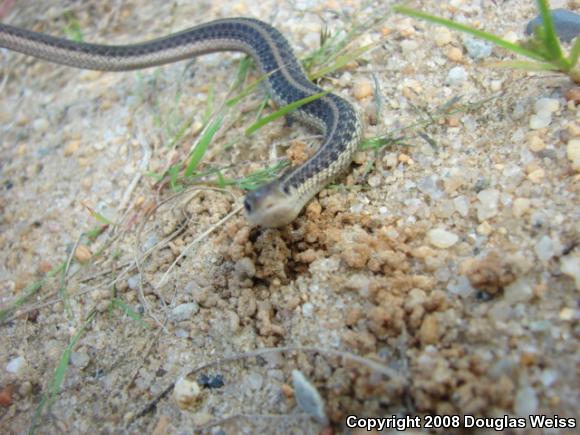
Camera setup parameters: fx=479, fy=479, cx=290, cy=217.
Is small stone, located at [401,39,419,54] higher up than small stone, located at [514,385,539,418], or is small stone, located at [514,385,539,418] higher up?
small stone, located at [401,39,419,54]

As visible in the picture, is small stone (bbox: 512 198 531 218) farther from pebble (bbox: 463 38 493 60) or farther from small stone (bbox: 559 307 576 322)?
pebble (bbox: 463 38 493 60)

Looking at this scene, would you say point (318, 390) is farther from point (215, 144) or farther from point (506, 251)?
point (215, 144)

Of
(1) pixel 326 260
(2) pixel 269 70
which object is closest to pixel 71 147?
(2) pixel 269 70

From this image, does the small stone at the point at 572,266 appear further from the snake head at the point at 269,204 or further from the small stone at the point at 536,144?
the snake head at the point at 269,204

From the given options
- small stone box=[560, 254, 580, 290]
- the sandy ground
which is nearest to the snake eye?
the sandy ground

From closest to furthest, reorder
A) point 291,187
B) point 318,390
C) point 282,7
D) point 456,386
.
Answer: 1. point 456,386
2. point 318,390
3. point 291,187
4. point 282,7

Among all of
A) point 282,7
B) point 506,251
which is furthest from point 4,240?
point 506,251

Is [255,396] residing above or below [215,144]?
below
